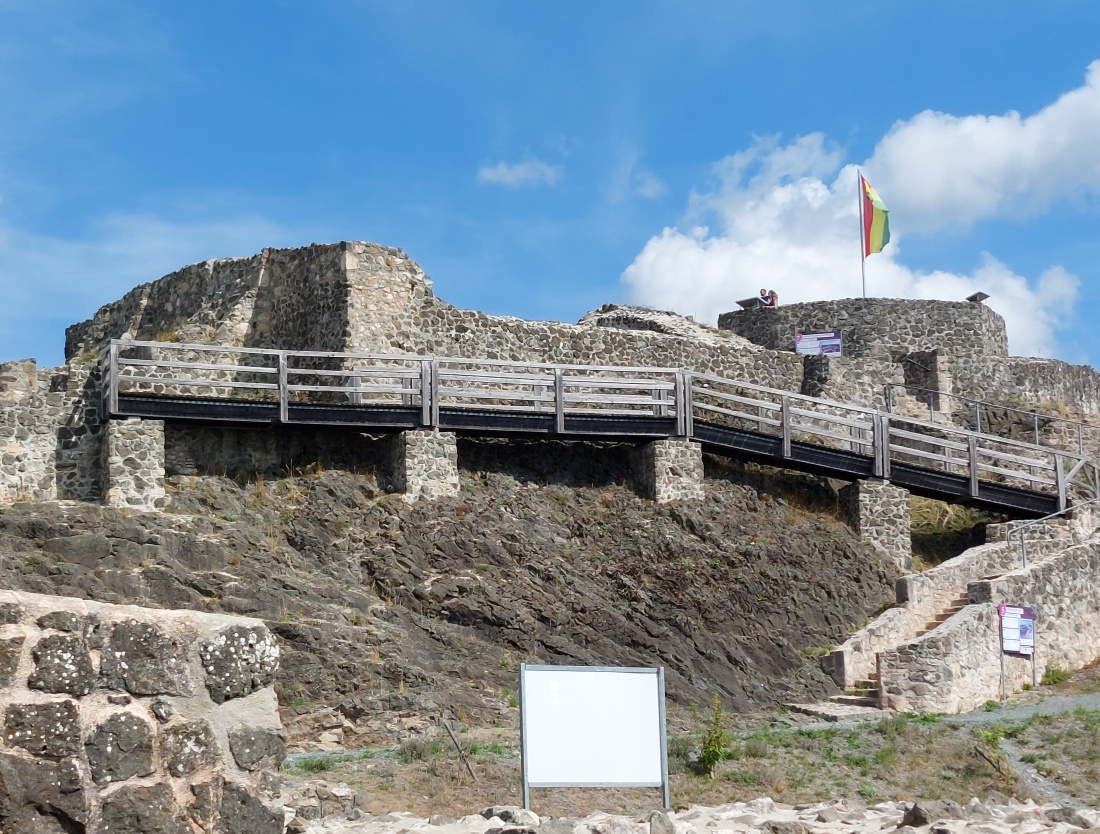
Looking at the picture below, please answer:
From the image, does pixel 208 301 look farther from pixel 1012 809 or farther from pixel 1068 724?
pixel 1012 809

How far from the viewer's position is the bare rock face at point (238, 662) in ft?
17.4

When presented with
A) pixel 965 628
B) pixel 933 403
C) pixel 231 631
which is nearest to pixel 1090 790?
pixel 965 628

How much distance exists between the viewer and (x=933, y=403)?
32.4 metres

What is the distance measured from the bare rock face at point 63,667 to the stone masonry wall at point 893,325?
3051 cm

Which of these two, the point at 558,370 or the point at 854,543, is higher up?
the point at 558,370

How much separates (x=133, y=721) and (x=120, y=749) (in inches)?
4.1

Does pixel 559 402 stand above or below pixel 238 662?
above

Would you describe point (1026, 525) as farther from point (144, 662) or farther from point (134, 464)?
point (144, 662)

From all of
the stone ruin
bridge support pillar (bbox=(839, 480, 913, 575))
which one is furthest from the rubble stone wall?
the stone ruin

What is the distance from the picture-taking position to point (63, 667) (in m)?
4.98

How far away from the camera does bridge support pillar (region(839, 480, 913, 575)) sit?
24.1 metres

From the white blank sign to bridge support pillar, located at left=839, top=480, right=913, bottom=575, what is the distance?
14.3m

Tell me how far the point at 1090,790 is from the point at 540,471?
35.6 feet

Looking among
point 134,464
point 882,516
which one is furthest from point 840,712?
point 134,464
